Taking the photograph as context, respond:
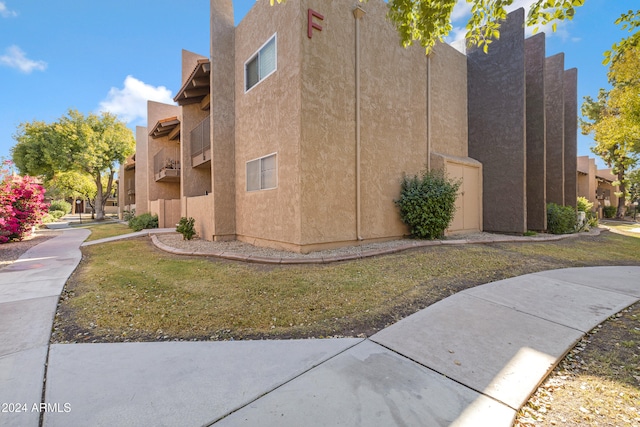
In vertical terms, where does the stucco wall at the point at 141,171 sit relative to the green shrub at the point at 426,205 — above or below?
above

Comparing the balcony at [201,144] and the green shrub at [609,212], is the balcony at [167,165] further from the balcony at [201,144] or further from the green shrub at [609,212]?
the green shrub at [609,212]

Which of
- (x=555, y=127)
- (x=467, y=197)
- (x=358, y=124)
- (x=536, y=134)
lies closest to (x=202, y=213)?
(x=358, y=124)

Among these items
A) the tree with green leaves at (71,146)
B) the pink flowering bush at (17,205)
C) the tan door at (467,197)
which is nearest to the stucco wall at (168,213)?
the pink flowering bush at (17,205)

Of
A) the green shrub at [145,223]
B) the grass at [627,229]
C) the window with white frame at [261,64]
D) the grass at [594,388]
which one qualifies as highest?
the window with white frame at [261,64]

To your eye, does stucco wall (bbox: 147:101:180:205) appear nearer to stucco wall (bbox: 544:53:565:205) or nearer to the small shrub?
the small shrub

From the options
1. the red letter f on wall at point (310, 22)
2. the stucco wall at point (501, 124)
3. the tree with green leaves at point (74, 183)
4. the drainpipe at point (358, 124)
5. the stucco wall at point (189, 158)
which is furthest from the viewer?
the tree with green leaves at point (74, 183)

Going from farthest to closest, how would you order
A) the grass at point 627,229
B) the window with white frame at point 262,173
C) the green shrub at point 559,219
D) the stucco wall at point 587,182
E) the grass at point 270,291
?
the stucco wall at point 587,182 → the grass at point 627,229 → the green shrub at point 559,219 → the window with white frame at point 262,173 → the grass at point 270,291

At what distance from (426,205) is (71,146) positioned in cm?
2805

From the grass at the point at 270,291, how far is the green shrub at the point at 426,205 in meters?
1.29

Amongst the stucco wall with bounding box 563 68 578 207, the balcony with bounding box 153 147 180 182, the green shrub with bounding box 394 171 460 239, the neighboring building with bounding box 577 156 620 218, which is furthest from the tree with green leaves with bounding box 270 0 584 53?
the neighboring building with bounding box 577 156 620 218

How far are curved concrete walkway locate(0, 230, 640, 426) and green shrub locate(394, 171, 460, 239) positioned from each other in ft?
15.4

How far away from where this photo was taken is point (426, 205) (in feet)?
26.6

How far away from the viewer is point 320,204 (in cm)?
683

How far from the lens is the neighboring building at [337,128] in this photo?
6.83 m
